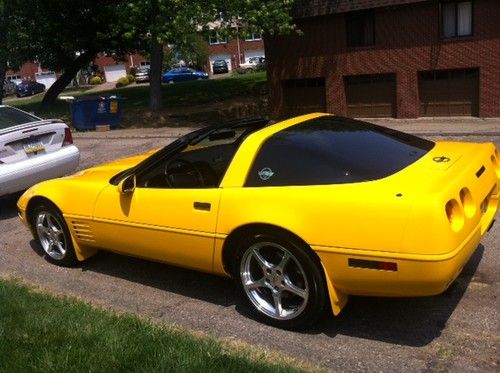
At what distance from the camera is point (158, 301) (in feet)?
15.4

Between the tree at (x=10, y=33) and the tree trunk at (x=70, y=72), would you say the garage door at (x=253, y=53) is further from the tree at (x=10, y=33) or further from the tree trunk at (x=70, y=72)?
the tree at (x=10, y=33)

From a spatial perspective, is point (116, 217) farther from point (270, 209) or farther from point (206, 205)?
point (270, 209)

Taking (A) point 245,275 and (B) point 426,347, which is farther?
(A) point 245,275

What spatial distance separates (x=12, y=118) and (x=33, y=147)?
2.49 ft

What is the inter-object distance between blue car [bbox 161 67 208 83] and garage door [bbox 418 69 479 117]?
3707cm

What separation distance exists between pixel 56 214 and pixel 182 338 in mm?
2210

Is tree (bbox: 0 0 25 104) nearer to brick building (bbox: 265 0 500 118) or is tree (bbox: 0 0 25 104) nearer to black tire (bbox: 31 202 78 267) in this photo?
brick building (bbox: 265 0 500 118)

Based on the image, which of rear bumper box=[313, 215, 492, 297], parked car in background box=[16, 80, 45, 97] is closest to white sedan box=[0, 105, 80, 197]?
rear bumper box=[313, 215, 492, 297]

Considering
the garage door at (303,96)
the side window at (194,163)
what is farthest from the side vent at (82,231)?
the garage door at (303,96)

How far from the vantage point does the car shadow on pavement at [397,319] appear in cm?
383

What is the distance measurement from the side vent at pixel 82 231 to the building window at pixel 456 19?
1468 centimetres

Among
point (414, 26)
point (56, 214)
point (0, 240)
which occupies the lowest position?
point (0, 240)

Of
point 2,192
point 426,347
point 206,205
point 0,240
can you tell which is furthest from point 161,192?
point 2,192

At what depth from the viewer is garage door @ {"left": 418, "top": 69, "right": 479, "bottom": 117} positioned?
56.0 ft
